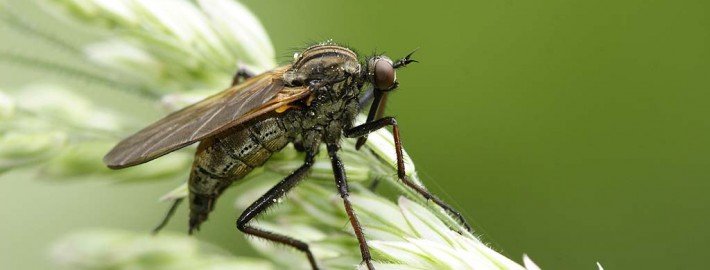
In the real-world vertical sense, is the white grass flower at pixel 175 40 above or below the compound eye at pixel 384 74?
below

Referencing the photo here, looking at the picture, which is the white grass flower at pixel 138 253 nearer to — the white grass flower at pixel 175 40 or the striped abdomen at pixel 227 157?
the striped abdomen at pixel 227 157

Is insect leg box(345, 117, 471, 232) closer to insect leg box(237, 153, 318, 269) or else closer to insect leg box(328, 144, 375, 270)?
insect leg box(328, 144, 375, 270)

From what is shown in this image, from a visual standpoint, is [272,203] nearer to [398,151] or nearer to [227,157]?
[227,157]

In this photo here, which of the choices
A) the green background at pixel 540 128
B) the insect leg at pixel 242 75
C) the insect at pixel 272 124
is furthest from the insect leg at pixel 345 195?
A: the green background at pixel 540 128

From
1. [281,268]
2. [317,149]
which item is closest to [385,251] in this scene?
[281,268]

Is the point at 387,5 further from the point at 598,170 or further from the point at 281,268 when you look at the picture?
the point at 281,268

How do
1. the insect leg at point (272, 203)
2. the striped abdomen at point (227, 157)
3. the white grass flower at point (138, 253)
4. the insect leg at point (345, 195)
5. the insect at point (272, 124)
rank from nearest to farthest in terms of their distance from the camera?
the insect leg at point (345, 195)
the white grass flower at point (138, 253)
the insect leg at point (272, 203)
the insect at point (272, 124)
the striped abdomen at point (227, 157)
